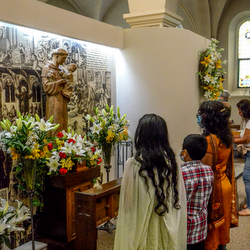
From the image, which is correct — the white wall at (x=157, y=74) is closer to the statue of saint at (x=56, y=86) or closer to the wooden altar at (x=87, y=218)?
the statue of saint at (x=56, y=86)

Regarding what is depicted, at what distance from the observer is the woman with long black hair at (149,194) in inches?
96.0

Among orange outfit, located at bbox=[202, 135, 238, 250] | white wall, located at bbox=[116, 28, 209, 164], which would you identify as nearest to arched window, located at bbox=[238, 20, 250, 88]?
white wall, located at bbox=[116, 28, 209, 164]

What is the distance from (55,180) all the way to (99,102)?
1801 mm

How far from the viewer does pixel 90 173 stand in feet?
14.1

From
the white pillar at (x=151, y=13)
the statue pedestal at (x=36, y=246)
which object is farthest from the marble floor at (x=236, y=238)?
the white pillar at (x=151, y=13)

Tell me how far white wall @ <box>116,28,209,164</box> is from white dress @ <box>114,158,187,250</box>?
10.3ft

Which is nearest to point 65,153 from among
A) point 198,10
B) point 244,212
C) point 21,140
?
point 21,140

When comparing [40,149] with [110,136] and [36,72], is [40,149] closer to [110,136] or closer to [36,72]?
[36,72]

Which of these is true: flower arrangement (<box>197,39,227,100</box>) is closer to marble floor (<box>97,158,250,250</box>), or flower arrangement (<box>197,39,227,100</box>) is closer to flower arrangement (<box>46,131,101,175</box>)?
marble floor (<box>97,158,250,250</box>)

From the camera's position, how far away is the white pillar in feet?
19.3

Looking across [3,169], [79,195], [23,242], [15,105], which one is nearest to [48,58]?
[15,105]

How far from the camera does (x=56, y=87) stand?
4.16m

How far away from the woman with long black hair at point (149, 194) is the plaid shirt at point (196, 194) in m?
0.36

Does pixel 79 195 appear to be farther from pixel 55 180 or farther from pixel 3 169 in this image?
pixel 3 169
